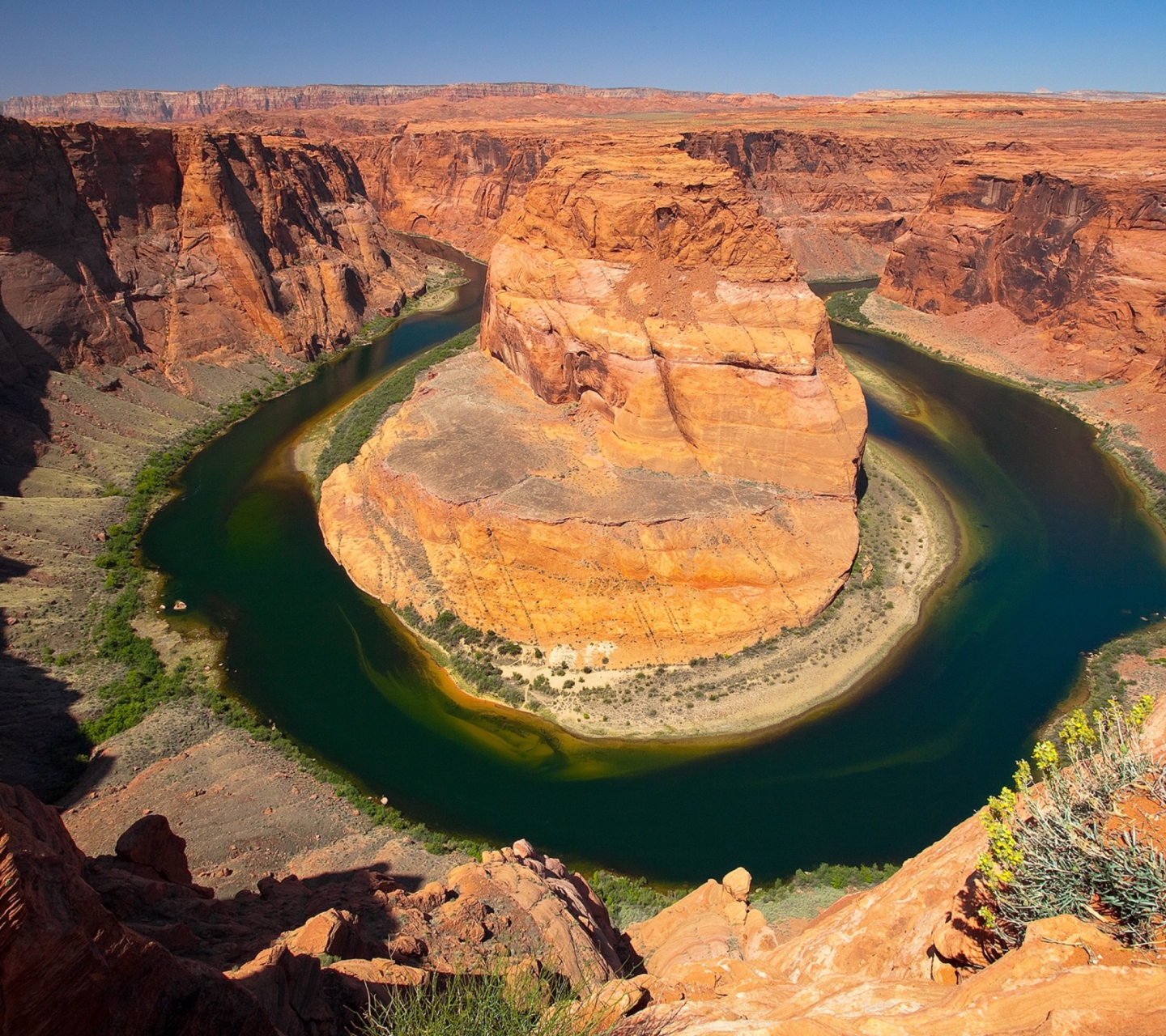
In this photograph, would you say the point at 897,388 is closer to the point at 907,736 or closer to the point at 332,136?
the point at 907,736

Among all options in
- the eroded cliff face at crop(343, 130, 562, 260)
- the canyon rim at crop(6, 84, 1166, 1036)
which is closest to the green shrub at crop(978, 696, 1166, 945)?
the canyon rim at crop(6, 84, 1166, 1036)

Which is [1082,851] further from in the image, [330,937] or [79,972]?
[79,972]

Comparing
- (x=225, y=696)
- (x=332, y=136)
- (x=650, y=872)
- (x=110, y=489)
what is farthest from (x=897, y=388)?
(x=332, y=136)

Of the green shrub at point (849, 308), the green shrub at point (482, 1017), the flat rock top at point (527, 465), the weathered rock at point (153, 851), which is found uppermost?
the green shrub at point (849, 308)

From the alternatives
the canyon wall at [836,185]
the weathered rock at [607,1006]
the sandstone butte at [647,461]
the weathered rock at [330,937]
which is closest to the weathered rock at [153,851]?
the weathered rock at [330,937]

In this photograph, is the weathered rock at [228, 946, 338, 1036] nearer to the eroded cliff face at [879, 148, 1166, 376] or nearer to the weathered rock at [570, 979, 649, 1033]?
the weathered rock at [570, 979, 649, 1033]

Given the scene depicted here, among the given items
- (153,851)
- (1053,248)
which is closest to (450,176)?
(1053,248)

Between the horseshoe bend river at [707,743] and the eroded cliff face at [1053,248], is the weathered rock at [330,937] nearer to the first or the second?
the horseshoe bend river at [707,743]
